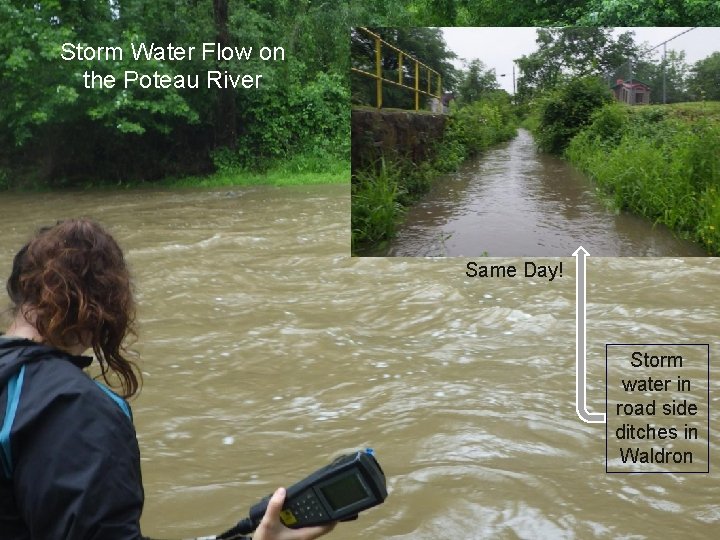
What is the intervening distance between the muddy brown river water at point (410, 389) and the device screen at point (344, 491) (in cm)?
137

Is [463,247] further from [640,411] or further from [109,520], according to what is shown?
[109,520]

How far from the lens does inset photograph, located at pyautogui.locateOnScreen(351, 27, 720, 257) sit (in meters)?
4.27

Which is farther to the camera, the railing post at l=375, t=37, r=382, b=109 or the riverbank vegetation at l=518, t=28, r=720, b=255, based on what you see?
the riverbank vegetation at l=518, t=28, r=720, b=255

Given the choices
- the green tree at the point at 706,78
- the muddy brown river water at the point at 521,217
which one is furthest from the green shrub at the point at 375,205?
the green tree at the point at 706,78

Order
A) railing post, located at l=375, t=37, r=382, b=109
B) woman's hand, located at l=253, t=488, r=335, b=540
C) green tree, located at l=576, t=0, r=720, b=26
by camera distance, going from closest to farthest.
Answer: woman's hand, located at l=253, t=488, r=335, b=540, railing post, located at l=375, t=37, r=382, b=109, green tree, located at l=576, t=0, r=720, b=26

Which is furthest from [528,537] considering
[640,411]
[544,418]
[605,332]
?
[605,332]

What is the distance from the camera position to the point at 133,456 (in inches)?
60.2

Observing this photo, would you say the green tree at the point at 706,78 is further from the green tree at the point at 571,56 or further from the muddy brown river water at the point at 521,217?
the muddy brown river water at the point at 521,217

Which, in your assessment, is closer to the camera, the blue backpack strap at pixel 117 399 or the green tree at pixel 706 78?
the blue backpack strap at pixel 117 399

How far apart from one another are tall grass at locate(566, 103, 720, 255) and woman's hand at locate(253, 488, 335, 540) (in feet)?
12.7

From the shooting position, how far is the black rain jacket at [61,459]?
1424mm

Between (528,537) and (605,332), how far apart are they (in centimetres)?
279

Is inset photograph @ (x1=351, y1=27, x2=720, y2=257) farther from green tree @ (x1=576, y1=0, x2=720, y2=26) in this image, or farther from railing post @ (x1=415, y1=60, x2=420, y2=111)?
green tree @ (x1=576, y1=0, x2=720, y2=26)

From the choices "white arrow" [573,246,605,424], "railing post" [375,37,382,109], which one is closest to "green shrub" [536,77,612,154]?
"white arrow" [573,246,605,424]
